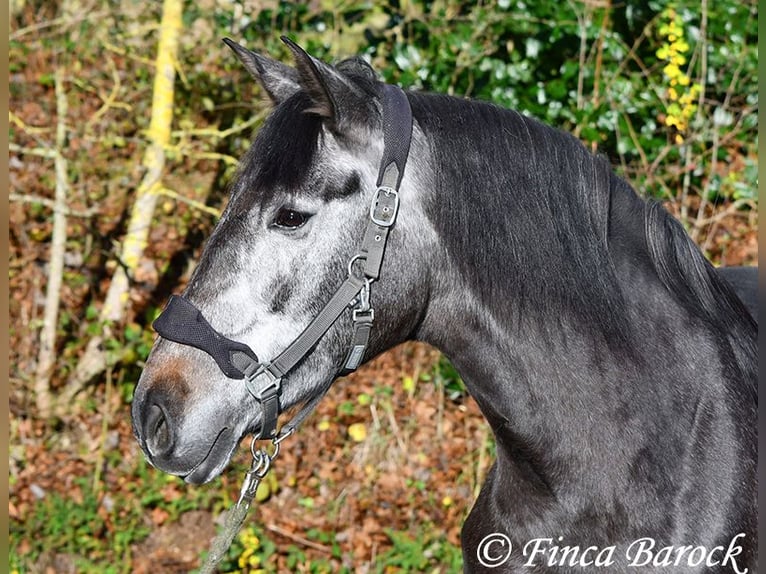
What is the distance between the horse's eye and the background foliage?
115 inches

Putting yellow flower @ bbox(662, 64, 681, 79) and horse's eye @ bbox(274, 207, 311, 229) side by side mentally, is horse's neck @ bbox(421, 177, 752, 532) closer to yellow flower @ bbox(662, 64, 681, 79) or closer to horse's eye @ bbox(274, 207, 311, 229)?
horse's eye @ bbox(274, 207, 311, 229)

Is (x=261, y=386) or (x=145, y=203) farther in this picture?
(x=145, y=203)

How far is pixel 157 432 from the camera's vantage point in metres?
2.25

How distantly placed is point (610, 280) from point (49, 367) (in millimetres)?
4412

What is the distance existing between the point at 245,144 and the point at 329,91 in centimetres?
465

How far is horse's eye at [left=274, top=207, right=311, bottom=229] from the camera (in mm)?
2213

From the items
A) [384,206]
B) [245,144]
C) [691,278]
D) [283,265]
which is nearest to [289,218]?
[283,265]

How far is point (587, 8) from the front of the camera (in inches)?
242

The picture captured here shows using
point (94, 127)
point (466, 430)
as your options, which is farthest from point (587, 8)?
point (94, 127)

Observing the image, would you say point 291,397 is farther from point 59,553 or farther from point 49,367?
point 49,367

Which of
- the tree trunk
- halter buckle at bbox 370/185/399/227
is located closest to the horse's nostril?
halter buckle at bbox 370/185/399/227

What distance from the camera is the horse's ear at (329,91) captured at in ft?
7.16

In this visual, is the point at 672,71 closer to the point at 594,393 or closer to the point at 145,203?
the point at 145,203

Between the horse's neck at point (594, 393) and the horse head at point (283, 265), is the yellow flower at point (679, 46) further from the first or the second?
the horse head at point (283, 265)
